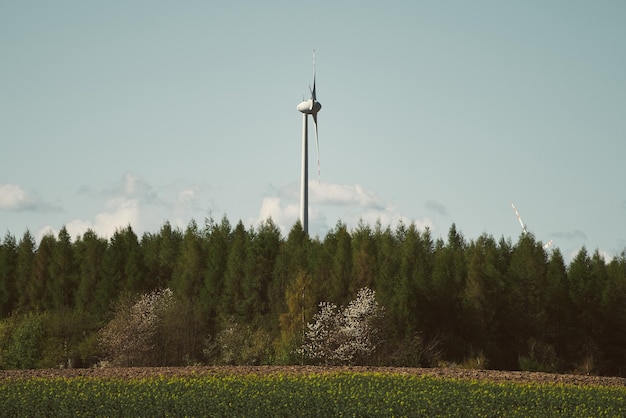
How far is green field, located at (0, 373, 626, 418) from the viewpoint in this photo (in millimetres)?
17172

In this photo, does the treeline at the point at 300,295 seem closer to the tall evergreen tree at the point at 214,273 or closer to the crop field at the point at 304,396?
the tall evergreen tree at the point at 214,273

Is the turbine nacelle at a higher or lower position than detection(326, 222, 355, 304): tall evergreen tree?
higher

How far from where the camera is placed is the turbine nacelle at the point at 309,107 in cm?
3975

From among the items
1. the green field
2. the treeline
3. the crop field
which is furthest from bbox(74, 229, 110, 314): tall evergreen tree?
the green field

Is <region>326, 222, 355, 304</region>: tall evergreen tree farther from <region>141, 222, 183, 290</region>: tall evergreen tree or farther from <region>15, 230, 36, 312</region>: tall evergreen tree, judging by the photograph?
<region>15, 230, 36, 312</region>: tall evergreen tree

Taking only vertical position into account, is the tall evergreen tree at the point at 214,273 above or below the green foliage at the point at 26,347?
above

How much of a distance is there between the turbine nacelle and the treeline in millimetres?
6221

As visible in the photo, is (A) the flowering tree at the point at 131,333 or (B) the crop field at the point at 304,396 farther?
(A) the flowering tree at the point at 131,333

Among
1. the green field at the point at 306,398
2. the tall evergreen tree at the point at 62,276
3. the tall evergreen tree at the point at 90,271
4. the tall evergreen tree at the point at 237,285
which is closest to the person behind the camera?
the green field at the point at 306,398

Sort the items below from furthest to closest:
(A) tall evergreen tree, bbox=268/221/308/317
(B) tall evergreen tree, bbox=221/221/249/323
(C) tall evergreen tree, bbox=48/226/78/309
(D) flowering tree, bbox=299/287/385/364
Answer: (C) tall evergreen tree, bbox=48/226/78/309
(B) tall evergreen tree, bbox=221/221/249/323
(A) tall evergreen tree, bbox=268/221/308/317
(D) flowering tree, bbox=299/287/385/364

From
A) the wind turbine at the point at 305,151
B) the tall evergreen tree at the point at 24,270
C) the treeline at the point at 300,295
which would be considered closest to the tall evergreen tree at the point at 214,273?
the treeline at the point at 300,295

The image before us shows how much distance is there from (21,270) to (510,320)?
23.9 meters

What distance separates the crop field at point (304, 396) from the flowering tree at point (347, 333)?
8980mm

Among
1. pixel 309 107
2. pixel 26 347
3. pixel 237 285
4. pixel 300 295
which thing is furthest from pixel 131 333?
pixel 309 107
